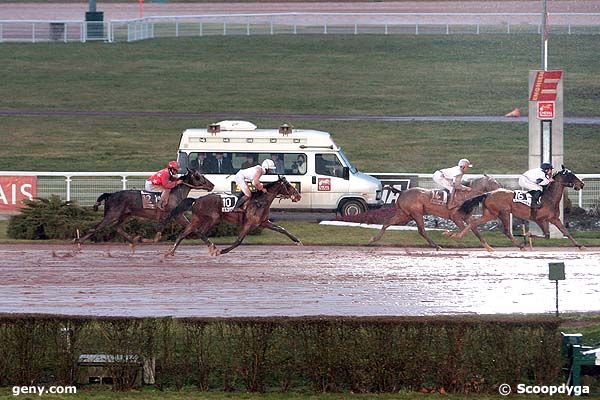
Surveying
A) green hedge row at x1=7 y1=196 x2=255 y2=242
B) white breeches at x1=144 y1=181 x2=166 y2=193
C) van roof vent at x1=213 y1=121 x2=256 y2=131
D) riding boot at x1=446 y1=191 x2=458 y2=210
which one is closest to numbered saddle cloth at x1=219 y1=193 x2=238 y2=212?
white breeches at x1=144 y1=181 x2=166 y2=193

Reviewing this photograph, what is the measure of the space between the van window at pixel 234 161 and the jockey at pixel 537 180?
14.9ft

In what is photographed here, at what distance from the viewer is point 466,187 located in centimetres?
2075

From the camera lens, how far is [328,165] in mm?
23359

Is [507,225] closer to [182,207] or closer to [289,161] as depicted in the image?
[289,161]

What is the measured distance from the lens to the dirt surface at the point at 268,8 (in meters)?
48.8

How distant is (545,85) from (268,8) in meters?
31.3

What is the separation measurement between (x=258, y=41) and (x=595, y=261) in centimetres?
2681

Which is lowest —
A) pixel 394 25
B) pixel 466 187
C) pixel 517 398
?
pixel 517 398

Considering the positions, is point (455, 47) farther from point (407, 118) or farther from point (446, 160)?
point (446, 160)

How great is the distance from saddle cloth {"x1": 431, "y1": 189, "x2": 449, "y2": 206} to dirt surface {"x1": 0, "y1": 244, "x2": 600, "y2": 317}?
30.1 inches

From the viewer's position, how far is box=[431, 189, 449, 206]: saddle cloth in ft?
66.2

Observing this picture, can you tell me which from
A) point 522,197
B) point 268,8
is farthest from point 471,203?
point 268,8

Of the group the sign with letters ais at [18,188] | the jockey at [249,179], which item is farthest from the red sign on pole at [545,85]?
the sign with letters ais at [18,188]

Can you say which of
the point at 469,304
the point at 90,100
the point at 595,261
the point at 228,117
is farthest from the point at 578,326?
the point at 90,100
